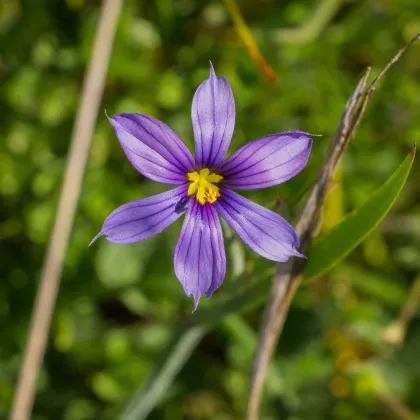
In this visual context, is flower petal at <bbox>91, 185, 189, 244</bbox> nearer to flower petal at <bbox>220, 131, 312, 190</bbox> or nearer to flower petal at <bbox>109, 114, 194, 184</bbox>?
flower petal at <bbox>109, 114, 194, 184</bbox>

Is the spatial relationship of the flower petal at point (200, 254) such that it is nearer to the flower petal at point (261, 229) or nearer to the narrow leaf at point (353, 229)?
the flower petal at point (261, 229)

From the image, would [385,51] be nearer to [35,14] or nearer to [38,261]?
[35,14]

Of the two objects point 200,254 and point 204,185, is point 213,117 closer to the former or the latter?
point 204,185

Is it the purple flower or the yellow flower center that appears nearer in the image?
the purple flower

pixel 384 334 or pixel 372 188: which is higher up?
pixel 372 188

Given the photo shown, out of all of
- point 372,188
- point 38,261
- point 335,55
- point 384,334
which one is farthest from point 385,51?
point 38,261

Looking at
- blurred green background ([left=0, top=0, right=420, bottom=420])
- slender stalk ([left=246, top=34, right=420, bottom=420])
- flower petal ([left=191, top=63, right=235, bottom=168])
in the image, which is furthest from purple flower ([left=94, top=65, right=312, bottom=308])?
blurred green background ([left=0, top=0, right=420, bottom=420])

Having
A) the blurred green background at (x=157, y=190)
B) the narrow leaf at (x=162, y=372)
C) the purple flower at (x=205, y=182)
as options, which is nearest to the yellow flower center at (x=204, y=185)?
the purple flower at (x=205, y=182)
